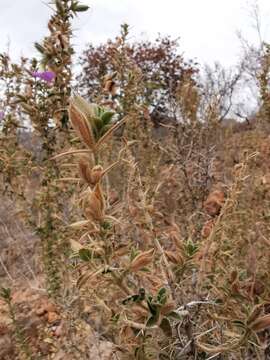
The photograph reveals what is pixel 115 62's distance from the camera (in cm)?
241

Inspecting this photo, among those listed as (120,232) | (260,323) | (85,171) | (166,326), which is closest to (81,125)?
(85,171)

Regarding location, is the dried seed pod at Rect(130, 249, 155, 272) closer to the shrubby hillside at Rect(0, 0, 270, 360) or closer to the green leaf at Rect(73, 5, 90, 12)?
the shrubby hillside at Rect(0, 0, 270, 360)

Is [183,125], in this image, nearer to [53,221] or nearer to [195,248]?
[53,221]

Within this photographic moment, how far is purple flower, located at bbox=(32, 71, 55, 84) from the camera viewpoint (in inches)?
67.1

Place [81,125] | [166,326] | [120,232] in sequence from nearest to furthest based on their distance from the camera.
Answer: [81,125] < [166,326] < [120,232]

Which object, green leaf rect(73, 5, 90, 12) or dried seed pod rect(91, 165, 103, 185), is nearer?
dried seed pod rect(91, 165, 103, 185)

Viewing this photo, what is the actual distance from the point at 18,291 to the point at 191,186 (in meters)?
2.47

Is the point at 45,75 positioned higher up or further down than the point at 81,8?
further down

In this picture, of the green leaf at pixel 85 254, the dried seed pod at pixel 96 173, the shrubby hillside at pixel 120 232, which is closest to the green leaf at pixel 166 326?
the shrubby hillside at pixel 120 232

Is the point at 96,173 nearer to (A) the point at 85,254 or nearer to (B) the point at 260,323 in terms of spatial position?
(A) the point at 85,254

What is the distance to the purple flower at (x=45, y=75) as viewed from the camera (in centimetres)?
170

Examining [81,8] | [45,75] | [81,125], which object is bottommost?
[81,125]

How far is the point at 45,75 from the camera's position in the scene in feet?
5.73

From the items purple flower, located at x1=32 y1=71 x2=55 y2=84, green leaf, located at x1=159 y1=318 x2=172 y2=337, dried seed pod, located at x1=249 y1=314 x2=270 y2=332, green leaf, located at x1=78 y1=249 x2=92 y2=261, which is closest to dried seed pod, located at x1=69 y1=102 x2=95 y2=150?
green leaf, located at x1=78 y1=249 x2=92 y2=261
